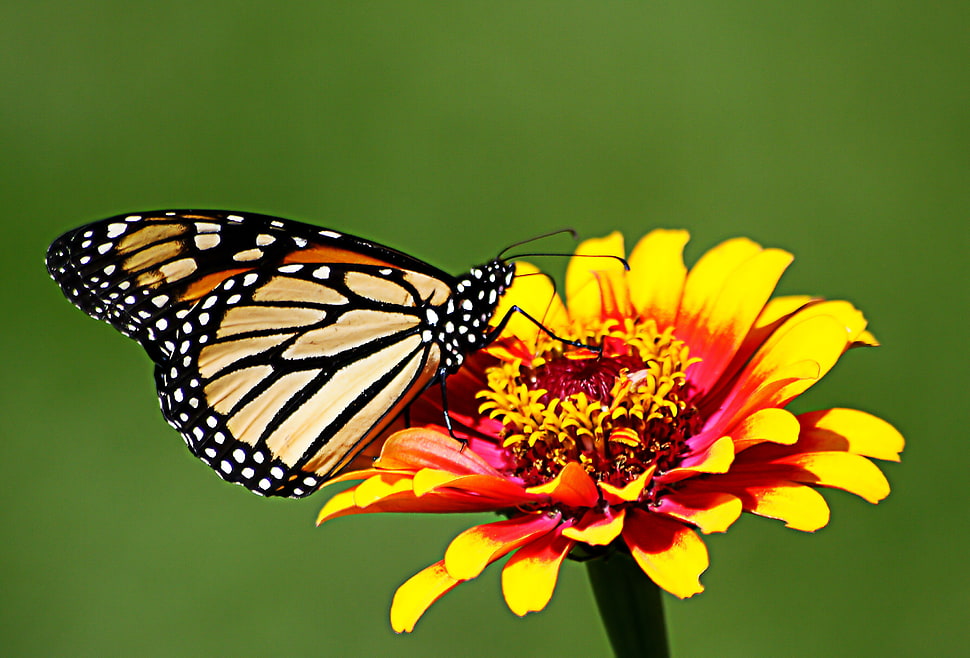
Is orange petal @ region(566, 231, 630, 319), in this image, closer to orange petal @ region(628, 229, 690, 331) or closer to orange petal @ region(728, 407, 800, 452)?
orange petal @ region(628, 229, 690, 331)

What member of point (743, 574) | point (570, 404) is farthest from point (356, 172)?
point (570, 404)

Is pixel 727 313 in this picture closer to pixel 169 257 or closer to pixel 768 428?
pixel 768 428

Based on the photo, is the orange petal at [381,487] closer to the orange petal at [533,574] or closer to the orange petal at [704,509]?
the orange petal at [533,574]

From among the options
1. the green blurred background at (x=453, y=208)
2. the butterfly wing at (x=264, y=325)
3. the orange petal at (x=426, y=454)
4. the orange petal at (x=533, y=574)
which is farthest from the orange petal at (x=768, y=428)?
the green blurred background at (x=453, y=208)

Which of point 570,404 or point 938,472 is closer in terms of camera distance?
point 570,404

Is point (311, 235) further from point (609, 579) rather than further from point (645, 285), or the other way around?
point (609, 579)

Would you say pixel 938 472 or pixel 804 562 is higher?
pixel 938 472

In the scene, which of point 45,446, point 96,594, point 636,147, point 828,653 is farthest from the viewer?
point 636,147
